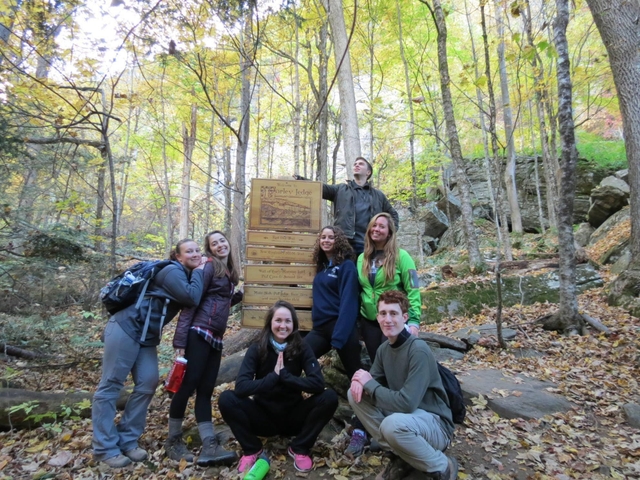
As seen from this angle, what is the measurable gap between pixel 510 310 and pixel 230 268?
228 inches

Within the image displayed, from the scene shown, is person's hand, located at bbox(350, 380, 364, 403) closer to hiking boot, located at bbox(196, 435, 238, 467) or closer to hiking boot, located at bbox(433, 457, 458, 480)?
hiking boot, located at bbox(433, 457, 458, 480)

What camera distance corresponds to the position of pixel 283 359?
325cm

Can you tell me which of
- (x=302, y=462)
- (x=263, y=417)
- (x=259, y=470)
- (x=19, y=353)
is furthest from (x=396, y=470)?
(x=19, y=353)

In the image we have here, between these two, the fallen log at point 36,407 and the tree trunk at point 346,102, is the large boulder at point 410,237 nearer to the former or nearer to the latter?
the tree trunk at point 346,102

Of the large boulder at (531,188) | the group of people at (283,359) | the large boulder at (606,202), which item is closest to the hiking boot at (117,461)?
the group of people at (283,359)

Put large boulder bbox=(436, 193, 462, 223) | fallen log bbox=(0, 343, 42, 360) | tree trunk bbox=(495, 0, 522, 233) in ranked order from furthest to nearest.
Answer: large boulder bbox=(436, 193, 462, 223)
tree trunk bbox=(495, 0, 522, 233)
fallen log bbox=(0, 343, 42, 360)

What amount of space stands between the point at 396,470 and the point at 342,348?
1.06m

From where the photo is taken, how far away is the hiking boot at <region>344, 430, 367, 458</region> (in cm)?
320

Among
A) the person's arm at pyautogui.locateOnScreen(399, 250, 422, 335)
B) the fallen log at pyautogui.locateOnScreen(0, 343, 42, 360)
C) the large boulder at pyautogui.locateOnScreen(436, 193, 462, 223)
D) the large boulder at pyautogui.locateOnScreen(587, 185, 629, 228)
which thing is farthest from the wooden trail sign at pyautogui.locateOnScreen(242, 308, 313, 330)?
the large boulder at pyautogui.locateOnScreen(436, 193, 462, 223)

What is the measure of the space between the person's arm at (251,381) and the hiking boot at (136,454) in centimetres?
102

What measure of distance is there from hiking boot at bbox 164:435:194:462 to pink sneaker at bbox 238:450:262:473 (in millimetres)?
523

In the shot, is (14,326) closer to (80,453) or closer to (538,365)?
(80,453)

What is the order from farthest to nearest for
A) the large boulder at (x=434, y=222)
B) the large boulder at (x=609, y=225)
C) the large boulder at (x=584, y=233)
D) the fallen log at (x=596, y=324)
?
the large boulder at (x=434, y=222) → the large boulder at (x=584, y=233) → the large boulder at (x=609, y=225) → the fallen log at (x=596, y=324)

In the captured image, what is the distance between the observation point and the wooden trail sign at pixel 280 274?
4.20m
